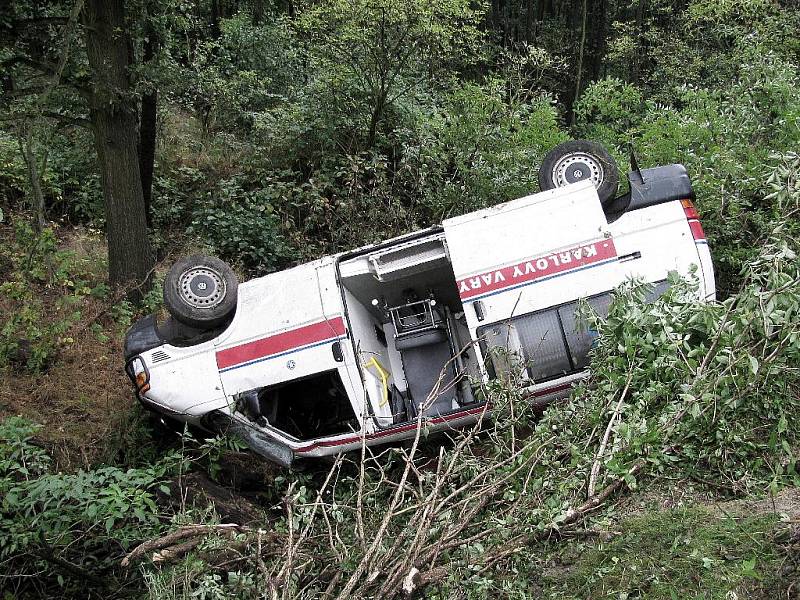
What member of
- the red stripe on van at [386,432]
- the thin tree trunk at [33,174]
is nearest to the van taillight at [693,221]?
the red stripe on van at [386,432]

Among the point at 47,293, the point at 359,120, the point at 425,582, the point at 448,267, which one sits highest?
the point at 359,120

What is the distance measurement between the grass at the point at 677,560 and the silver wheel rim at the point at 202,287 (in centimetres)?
421

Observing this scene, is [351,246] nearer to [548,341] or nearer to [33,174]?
[33,174]

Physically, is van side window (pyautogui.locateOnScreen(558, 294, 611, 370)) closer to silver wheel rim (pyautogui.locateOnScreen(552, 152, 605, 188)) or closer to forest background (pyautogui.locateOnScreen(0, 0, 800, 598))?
forest background (pyautogui.locateOnScreen(0, 0, 800, 598))

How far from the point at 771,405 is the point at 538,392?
2.09 meters

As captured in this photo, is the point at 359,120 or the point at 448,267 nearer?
the point at 448,267

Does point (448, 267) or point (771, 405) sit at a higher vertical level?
point (448, 267)

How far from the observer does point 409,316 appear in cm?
799

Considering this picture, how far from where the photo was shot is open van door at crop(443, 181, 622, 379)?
6.67 meters

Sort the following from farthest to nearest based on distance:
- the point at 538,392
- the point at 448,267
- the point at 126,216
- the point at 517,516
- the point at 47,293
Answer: the point at 47,293 → the point at 126,216 → the point at 448,267 → the point at 538,392 → the point at 517,516

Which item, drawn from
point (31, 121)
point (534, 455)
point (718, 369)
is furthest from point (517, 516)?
point (31, 121)

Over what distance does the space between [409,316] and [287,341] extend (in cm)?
146

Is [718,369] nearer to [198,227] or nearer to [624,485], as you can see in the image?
[624,485]

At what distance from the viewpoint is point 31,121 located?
7816mm
